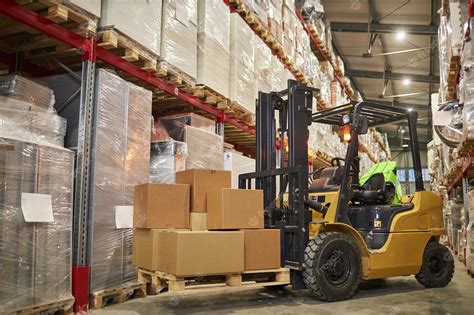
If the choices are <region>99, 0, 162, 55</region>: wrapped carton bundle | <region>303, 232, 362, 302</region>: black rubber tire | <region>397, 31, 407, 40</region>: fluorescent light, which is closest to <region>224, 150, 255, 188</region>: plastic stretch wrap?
<region>99, 0, 162, 55</region>: wrapped carton bundle

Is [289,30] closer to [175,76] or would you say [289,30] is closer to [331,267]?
[175,76]

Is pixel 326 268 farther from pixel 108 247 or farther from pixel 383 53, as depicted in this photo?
pixel 383 53

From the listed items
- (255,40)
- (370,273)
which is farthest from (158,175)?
(255,40)

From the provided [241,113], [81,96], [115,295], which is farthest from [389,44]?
[115,295]

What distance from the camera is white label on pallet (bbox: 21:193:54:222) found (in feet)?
11.3

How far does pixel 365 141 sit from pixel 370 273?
10.6 meters

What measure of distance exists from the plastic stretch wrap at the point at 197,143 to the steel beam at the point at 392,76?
38.1ft

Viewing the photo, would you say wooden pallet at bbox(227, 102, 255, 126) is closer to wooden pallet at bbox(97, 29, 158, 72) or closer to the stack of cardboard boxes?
wooden pallet at bbox(97, 29, 158, 72)

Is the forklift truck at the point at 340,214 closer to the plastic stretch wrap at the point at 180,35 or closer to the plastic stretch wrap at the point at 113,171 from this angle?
the plastic stretch wrap at the point at 180,35

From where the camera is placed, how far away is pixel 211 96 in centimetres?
609

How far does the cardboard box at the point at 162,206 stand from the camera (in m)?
3.96

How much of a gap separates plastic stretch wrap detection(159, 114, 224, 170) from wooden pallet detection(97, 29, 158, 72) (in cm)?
97

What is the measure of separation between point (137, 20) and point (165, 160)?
1.60 m

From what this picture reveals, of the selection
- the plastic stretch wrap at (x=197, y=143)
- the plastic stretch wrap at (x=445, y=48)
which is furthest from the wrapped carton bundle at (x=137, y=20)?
the plastic stretch wrap at (x=445, y=48)
